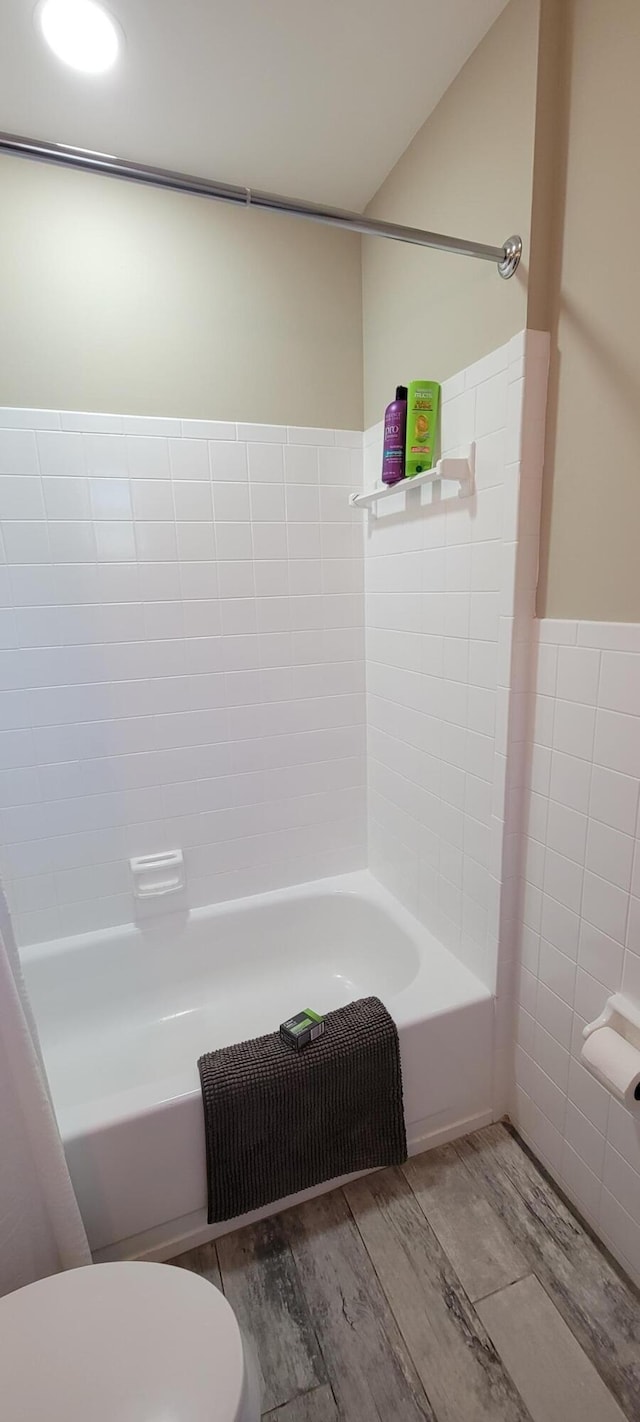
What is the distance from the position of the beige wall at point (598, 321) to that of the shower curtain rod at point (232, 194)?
0.47ft

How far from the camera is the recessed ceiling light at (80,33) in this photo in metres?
1.04

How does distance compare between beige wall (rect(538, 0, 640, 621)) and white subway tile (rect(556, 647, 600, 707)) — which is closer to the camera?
beige wall (rect(538, 0, 640, 621))

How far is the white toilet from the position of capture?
704 millimetres

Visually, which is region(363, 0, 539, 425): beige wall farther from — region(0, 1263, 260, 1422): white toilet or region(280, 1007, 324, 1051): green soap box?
region(0, 1263, 260, 1422): white toilet

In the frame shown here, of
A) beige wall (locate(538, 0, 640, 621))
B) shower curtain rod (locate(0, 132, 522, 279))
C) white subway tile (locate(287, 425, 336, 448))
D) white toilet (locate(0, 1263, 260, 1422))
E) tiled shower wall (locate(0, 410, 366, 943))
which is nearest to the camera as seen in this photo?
white toilet (locate(0, 1263, 260, 1422))

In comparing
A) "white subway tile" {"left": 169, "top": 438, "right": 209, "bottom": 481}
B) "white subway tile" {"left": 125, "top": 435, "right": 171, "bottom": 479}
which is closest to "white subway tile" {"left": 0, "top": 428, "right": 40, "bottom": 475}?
"white subway tile" {"left": 125, "top": 435, "right": 171, "bottom": 479}

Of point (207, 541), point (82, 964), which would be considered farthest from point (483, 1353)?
point (207, 541)

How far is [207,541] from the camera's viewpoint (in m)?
1.69

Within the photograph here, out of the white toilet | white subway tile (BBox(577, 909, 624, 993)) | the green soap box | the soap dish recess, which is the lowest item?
the green soap box

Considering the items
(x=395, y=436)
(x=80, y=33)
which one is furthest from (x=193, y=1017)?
(x=80, y=33)

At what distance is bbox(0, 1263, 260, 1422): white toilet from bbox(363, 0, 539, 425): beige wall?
1.78 m

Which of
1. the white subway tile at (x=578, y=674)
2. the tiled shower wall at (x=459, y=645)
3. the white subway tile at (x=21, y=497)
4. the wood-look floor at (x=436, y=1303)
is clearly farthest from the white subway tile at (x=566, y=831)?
the white subway tile at (x=21, y=497)

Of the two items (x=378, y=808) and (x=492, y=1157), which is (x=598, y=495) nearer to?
(x=378, y=808)

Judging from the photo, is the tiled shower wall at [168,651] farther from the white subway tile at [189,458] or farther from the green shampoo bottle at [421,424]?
the green shampoo bottle at [421,424]
